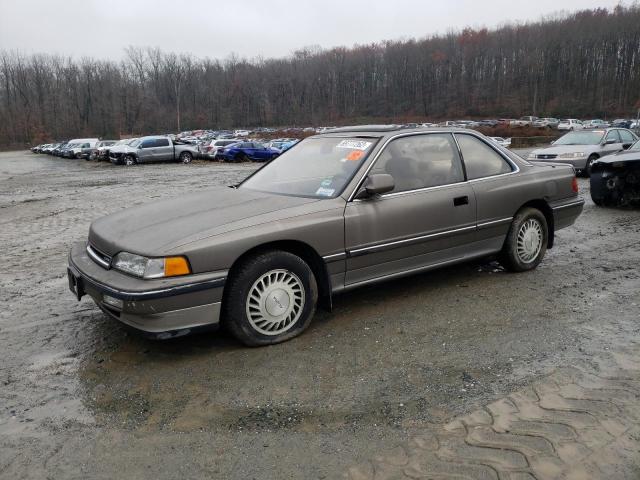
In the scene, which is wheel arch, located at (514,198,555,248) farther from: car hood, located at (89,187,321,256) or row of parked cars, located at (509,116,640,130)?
row of parked cars, located at (509,116,640,130)

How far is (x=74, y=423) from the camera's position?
2.92 meters

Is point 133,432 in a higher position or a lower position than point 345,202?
lower

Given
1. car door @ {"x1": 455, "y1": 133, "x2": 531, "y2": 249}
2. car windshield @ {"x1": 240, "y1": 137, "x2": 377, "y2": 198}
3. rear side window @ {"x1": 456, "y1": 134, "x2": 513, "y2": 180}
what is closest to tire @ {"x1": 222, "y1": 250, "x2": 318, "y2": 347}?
car windshield @ {"x1": 240, "y1": 137, "x2": 377, "y2": 198}

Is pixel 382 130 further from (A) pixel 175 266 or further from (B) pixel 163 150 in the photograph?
(B) pixel 163 150

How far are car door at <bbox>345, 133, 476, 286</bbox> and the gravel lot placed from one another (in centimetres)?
43

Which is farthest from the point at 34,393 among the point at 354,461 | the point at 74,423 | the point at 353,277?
→ the point at 353,277

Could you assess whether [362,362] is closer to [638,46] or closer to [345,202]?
[345,202]

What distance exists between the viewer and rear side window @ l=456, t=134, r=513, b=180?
199 inches

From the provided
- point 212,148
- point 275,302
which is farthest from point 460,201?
point 212,148

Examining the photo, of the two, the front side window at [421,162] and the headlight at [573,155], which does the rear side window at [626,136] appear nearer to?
the headlight at [573,155]

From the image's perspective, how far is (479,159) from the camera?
5.17 meters

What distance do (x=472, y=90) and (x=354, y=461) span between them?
12042 centimetres

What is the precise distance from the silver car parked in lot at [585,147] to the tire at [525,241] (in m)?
9.87

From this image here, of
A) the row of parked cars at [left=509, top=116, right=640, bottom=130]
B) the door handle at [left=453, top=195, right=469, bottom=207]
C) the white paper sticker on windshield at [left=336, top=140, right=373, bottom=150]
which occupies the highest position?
the row of parked cars at [left=509, top=116, right=640, bottom=130]
